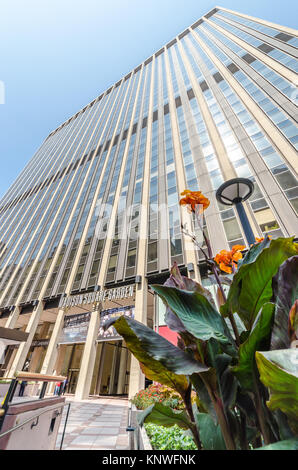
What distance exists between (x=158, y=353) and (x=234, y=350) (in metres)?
0.46

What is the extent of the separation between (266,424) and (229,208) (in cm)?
1248

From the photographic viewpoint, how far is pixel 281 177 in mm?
11578

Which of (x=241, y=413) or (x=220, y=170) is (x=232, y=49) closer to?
(x=220, y=170)

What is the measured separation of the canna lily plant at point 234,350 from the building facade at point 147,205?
537 cm

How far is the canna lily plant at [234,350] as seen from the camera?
0.94m

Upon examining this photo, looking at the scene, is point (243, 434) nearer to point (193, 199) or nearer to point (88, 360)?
point (193, 199)

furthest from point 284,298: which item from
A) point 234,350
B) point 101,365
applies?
point 101,365

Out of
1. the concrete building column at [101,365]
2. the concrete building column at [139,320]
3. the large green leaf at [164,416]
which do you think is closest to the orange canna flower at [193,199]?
the large green leaf at [164,416]

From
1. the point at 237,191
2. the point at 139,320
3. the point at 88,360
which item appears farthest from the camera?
the point at 88,360

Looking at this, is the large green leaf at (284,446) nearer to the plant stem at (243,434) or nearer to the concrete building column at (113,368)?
the plant stem at (243,434)

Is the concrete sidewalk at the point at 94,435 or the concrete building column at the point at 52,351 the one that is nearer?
the concrete sidewalk at the point at 94,435

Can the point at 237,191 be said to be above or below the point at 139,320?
below

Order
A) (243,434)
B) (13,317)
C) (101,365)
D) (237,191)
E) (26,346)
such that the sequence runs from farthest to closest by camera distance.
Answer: (13,317) → (101,365) → (26,346) → (237,191) → (243,434)

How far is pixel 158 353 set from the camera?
1.00 meters
